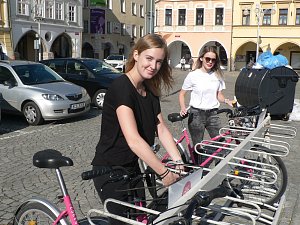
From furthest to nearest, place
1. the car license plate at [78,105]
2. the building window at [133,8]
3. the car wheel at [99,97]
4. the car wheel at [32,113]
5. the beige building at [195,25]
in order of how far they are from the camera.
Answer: the building window at [133,8]
the beige building at [195,25]
the car wheel at [99,97]
the car license plate at [78,105]
the car wheel at [32,113]

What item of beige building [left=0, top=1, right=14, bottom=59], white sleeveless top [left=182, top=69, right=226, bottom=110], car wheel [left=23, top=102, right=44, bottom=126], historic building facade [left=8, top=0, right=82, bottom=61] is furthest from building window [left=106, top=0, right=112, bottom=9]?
white sleeveless top [left=182, top=69, right=226, bottom=110]

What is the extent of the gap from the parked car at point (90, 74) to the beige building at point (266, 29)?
2870 centimetres

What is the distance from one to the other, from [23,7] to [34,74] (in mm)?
26829

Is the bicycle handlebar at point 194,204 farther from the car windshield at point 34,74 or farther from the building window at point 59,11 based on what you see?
the building window at point 59,11

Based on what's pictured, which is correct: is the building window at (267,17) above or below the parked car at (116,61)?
above

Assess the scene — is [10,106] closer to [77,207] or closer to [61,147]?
[61,147]

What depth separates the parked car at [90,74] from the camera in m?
11.9

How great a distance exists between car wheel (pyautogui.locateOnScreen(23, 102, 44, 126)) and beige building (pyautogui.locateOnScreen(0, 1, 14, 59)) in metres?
24.4

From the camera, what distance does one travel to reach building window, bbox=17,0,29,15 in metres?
33.8

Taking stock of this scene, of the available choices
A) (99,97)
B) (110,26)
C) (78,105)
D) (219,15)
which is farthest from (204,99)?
(110,26)

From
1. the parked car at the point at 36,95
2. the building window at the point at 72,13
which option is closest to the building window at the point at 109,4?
the building window at the point at 72,13

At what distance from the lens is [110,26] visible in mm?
48562

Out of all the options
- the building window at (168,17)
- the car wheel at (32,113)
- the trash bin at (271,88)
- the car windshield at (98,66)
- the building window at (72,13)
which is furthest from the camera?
the building window at (168,17)

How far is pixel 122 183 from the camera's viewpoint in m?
2.47
